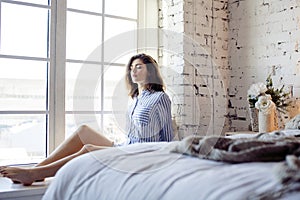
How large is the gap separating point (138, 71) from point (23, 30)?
976mm

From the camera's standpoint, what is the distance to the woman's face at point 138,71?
2.86 m

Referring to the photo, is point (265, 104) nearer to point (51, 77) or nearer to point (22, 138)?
point (51, 77)

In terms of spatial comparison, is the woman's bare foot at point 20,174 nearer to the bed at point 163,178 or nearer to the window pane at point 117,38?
the bed at point 163,178

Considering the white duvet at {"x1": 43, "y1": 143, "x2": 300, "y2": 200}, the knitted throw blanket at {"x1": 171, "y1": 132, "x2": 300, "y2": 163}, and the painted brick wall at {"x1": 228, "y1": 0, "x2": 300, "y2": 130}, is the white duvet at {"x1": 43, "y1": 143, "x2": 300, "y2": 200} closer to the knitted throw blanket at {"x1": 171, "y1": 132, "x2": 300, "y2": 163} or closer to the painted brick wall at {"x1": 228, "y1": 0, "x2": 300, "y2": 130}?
the knitted throw blanket at {"x1": 171, "y1": 132, "x2": 300, "y2": 163}

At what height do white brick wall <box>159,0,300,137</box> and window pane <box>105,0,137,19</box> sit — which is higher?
window pane <box>105,0,137,19</box>

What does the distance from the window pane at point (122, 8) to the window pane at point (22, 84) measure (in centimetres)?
78

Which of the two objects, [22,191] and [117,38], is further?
[117,38]

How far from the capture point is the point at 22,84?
120 inches

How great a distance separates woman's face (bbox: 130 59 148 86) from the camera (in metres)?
2.86

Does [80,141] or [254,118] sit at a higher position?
[254,118]

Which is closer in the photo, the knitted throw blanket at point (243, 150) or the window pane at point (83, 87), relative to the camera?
the knitted throw blanket at point (243, 150)

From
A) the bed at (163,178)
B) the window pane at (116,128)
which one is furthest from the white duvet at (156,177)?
the window pane at (116,128)

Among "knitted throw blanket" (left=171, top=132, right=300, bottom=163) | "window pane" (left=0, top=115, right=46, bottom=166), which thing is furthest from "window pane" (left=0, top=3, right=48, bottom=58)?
"knitted throw blanket" (left=171, top=132, right=300, bottom=163)

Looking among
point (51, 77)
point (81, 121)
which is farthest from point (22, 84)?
point (81, 121)
